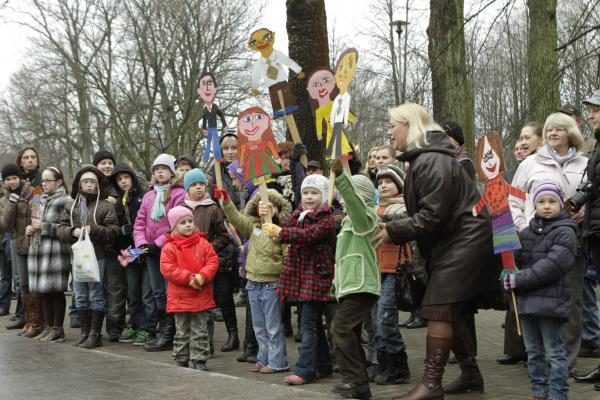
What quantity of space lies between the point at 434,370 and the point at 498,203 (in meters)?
1.19

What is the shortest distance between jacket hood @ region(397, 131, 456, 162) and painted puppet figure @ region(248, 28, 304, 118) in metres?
1.95

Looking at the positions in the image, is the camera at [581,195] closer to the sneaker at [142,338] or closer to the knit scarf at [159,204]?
the knit scarf at [159,204]

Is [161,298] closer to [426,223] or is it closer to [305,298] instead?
[305,298]

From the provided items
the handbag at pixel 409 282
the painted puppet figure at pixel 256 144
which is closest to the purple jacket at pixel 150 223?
the painted puppet figure at pixel 256 144

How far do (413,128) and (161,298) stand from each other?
3.90 meters

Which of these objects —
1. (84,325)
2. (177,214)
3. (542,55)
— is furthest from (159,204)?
(542,55)

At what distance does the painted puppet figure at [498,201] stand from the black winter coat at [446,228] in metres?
0.12

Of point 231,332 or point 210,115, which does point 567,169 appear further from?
point 231,332

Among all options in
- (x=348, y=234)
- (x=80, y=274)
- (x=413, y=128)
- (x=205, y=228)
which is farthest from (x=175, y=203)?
(x=413, y=128)

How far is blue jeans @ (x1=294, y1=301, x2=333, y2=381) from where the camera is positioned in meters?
6.30

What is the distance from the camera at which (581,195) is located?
6043mm

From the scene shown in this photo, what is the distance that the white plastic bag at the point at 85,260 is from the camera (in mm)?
8438

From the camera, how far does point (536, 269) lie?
17.0 ft

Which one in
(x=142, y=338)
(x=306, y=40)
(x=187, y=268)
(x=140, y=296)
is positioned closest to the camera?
(x=187, y=268)
